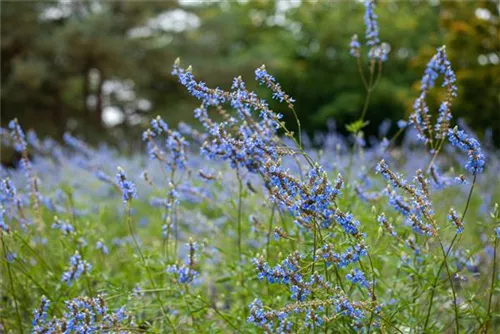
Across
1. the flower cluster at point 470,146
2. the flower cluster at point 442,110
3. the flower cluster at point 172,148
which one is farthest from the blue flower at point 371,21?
the flower cluster at point 470,146

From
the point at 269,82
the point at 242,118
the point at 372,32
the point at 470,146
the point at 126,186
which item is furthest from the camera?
the point at 372,32

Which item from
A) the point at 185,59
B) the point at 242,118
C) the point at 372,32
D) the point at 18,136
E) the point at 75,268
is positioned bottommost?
the point at 75,268

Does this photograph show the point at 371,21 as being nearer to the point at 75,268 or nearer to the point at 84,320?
the point at 75,268

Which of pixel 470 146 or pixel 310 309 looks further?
pixel 310 309

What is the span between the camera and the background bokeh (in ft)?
41.6

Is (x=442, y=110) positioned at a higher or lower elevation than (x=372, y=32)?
lower

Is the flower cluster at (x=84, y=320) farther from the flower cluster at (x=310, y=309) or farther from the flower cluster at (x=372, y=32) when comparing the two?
the flower cluster at (x=372, y=32)

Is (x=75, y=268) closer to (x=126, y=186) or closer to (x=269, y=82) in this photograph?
(x=126, y=186)

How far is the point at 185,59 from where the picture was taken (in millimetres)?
19125

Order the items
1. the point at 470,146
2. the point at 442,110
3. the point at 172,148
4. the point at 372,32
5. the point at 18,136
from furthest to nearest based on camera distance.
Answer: the point at 372,32 → the point at 18,136 → the point at 172,148 → the point at 442,110 → the point at 470,146

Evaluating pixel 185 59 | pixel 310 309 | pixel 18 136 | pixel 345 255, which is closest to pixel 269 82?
pixel 345 255

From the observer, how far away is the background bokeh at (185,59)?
12.7 metres

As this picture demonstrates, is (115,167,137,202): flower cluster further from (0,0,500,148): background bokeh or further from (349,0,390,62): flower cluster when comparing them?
(0,0,500,148): background bokeh

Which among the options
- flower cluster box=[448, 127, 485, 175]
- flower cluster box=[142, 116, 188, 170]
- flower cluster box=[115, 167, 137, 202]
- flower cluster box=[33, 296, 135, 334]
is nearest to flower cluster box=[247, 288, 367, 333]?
flower cluster box=[33, 296, 135, 334]
